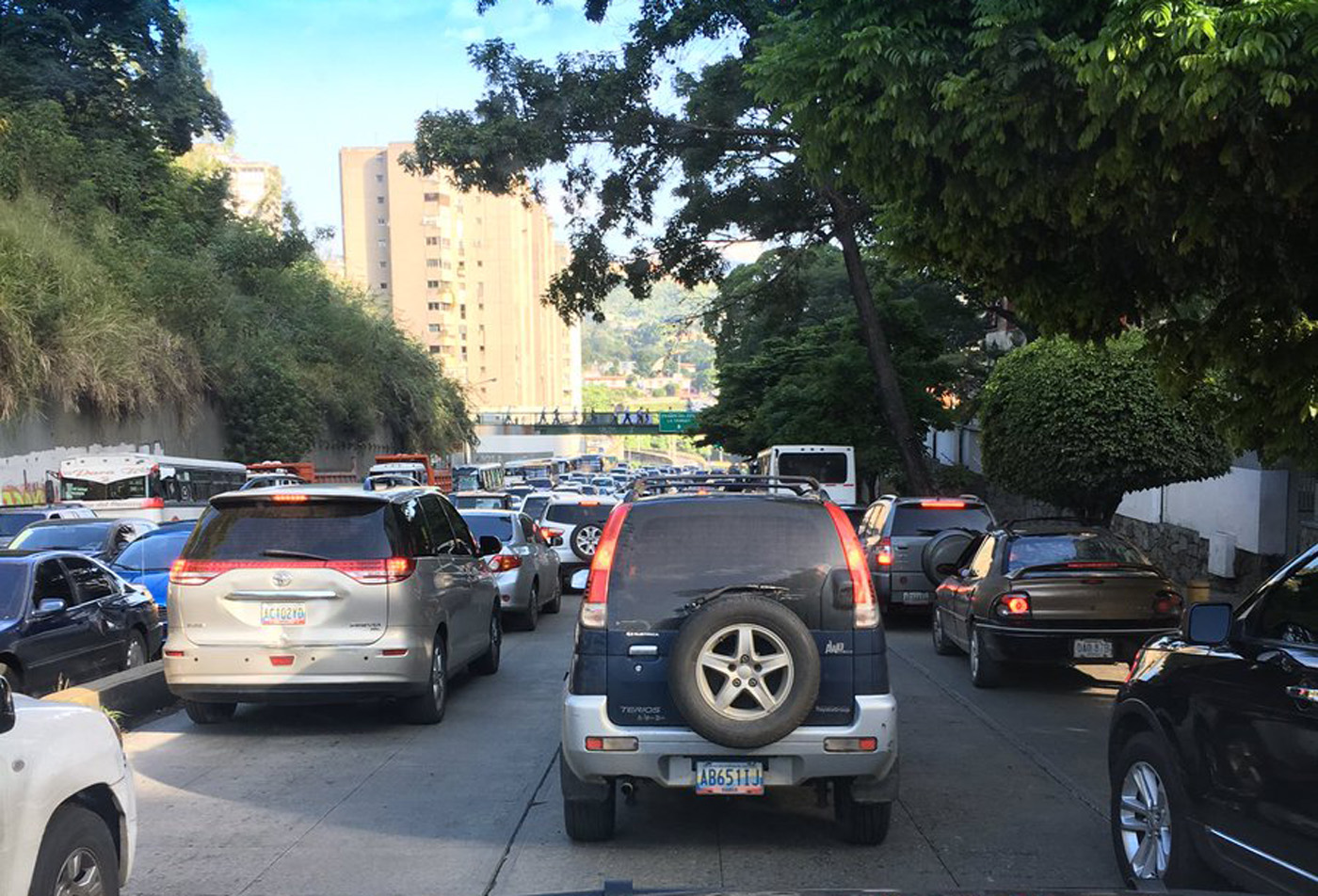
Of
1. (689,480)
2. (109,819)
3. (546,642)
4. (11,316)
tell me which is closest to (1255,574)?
(546,642)

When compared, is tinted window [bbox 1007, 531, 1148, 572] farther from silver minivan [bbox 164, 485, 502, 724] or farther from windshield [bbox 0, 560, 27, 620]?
windshield [bbox 0, 560, 27, 620]

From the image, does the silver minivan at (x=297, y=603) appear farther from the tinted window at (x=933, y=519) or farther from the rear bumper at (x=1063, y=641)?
the tinted window at (x=933, y=519)

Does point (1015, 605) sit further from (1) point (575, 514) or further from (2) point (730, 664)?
(1) point (575, 514)

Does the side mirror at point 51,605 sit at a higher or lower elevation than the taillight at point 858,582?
lower

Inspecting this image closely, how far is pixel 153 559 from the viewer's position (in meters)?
15.5

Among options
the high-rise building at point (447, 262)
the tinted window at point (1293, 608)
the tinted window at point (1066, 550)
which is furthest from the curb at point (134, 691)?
the high-rise building at point (447, 262)

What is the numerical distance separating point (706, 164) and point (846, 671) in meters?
19.9

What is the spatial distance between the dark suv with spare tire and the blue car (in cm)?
964

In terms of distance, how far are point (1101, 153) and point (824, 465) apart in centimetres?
2270

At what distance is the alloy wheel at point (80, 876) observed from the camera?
418 centimetres

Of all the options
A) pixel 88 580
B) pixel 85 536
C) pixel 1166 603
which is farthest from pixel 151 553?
pixel 1166 603

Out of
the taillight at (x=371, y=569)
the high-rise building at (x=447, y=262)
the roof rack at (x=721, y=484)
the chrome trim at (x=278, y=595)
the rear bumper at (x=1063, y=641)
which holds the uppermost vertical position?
the high-rise building at (x=447, y=262)

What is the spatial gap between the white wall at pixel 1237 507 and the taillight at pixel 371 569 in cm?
1470

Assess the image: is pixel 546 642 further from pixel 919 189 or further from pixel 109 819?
pixel 109 819
